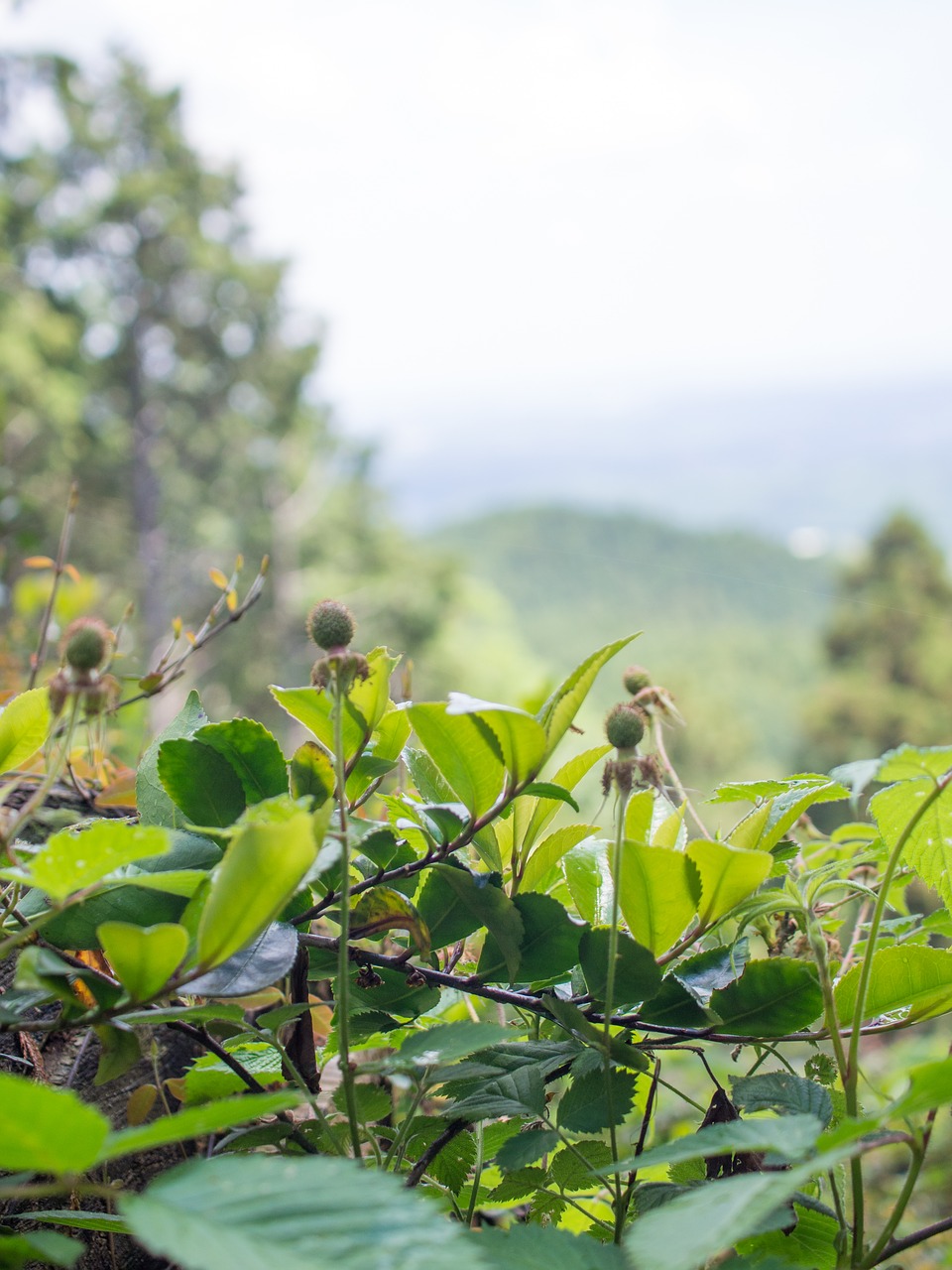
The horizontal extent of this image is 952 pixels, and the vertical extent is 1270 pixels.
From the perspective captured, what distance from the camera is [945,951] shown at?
0.29m

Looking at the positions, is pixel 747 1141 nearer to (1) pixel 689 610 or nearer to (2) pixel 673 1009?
(2) pixel 673 1009

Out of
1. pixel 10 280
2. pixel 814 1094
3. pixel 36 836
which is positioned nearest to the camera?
pixel 814 1094

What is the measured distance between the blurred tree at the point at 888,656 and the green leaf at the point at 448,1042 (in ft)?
33.5

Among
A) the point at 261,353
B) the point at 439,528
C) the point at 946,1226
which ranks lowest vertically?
the point at 439,528

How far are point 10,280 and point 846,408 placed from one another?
16.0m

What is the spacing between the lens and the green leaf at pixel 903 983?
292 millimetres

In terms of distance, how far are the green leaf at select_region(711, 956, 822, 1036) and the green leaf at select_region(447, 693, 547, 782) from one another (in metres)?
0.09

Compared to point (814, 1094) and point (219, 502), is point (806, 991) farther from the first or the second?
point (219, 502)

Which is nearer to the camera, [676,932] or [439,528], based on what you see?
[676,932]

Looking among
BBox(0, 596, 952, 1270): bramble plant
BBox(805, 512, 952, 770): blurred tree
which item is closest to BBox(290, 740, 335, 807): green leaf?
BBox(0, 596, 952, 1270): bramble plant

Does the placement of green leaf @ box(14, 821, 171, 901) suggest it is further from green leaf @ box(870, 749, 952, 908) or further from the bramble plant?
green leaf @ box(870, 749, 952, 908)

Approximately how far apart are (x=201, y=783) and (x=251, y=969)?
0.06m

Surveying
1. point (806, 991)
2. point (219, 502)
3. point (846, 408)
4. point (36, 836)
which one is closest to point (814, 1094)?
point (806, 991)

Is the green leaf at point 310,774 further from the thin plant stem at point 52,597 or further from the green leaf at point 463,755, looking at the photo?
the thin plant stem at point 52,597
